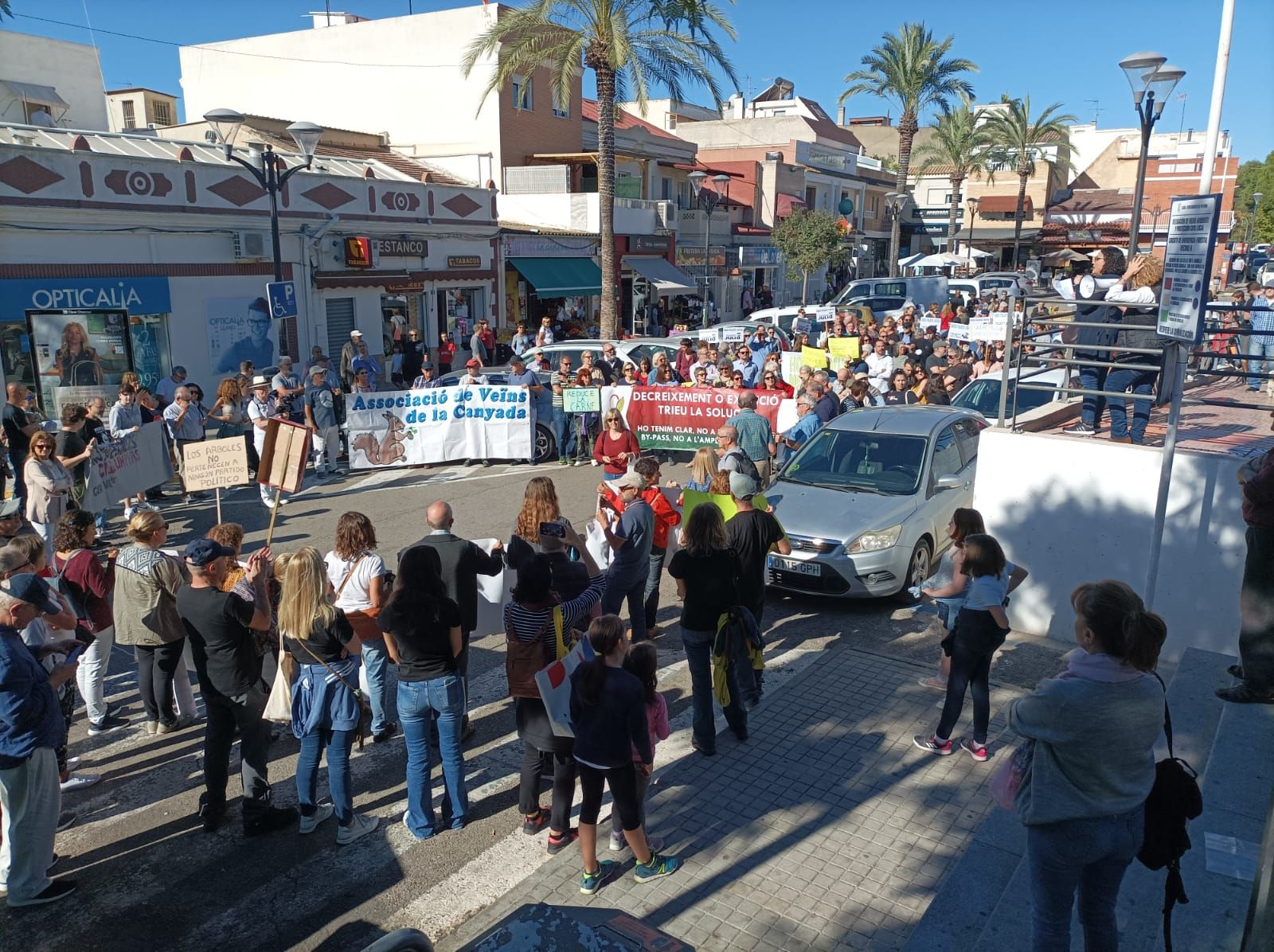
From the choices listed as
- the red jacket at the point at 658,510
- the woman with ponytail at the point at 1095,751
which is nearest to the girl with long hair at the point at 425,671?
the red jacket at the point at 658,510

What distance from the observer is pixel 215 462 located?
9492mm

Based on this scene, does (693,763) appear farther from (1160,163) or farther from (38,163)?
(1160,163)

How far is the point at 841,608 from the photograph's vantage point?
8977 mm

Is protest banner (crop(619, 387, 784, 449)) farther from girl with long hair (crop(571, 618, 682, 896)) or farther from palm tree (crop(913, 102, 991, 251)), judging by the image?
palm tree (crop(913, 102, 991, 251))

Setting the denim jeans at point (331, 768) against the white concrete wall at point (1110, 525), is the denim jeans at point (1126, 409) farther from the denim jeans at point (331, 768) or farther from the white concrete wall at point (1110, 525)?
the denim jeans at point (331, 768)

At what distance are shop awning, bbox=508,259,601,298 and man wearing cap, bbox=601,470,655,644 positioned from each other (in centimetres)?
2346

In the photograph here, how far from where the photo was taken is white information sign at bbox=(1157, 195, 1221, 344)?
5.31m

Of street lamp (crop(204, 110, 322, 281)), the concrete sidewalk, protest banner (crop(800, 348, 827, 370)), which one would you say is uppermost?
street lamp (crop(204, 110, 322, 281))

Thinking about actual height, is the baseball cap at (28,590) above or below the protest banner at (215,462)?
above

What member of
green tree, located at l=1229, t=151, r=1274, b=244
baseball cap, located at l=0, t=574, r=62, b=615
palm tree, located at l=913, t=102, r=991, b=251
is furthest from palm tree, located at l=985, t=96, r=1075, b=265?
baseball cap, located at l=0, t=574, r=62, b=615

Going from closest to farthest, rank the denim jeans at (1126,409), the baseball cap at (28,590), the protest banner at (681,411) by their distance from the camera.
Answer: the baseball cap at (28,590), the denim jeans at (1126,409), the protest banner at (681,411)

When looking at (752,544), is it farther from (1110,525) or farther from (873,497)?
(1110,525)

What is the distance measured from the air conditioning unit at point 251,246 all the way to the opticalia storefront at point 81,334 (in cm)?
185

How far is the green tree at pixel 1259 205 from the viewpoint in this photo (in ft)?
226
